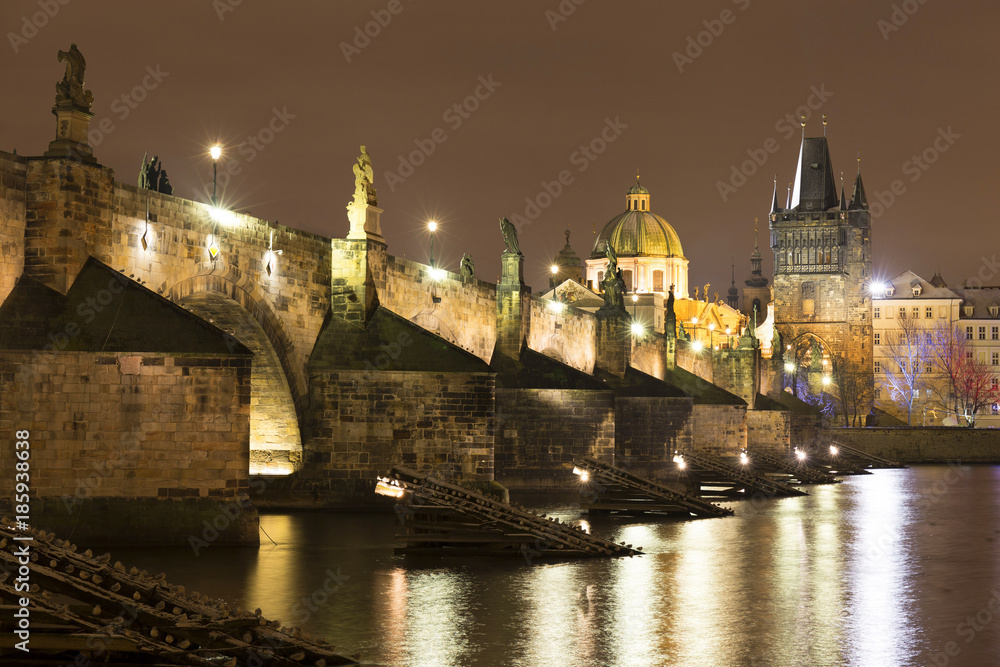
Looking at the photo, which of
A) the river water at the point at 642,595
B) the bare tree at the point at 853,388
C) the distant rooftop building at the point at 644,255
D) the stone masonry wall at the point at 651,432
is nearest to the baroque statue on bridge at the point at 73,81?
the river water at the point at 642,595

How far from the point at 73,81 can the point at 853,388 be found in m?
91.0

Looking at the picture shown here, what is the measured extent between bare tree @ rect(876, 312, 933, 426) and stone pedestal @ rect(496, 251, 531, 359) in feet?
247

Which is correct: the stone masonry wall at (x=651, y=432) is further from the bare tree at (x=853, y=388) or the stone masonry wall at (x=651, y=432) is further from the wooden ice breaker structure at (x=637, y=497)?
the bare tree at (x=853, y=388)

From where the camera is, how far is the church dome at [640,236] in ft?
382

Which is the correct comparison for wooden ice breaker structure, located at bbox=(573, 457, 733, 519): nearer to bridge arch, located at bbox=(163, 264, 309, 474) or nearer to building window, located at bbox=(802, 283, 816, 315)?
bridge arch, located at bbox=(163, 264, 309, 474)

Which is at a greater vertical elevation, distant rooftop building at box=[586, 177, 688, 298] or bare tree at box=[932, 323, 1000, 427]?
distant rooftop building at box=[586, 177, 688, 298]

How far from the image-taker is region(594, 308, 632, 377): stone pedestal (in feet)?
151

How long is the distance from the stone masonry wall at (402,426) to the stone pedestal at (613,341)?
1950 cm

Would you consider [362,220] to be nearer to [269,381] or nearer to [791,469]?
[269,381]

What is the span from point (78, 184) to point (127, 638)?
11695mm

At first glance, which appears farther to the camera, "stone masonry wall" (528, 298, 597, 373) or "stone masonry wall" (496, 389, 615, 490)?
"stone masonry wall" (528, 298, 597, 373)

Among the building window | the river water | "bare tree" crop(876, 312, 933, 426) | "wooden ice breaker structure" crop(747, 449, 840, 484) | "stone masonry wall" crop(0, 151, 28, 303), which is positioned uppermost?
the building window

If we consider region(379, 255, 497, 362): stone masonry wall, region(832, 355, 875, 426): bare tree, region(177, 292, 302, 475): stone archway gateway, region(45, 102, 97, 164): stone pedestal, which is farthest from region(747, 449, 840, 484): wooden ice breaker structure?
region(832, 355, 875, 426): bare tree

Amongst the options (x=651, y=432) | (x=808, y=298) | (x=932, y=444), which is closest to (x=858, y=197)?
(x=808, y=298)
